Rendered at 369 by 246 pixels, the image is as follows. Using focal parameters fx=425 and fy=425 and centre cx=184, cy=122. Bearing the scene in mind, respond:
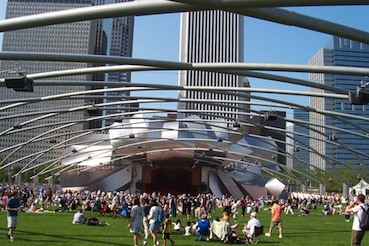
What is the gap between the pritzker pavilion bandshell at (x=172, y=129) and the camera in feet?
31.6

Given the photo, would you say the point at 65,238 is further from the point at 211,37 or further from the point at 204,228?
the point at 211,37

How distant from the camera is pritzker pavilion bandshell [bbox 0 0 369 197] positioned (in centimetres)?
963

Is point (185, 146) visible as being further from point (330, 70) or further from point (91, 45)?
point (91, 45)

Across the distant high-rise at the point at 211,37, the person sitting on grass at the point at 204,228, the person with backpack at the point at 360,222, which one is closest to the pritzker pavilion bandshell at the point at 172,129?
the person with backpack at the point at 360,222

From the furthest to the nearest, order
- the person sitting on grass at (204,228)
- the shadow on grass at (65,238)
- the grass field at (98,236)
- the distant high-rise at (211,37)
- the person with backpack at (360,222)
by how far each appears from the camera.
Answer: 1. the distant high-rise at (211,37)
2. the person sitting on grass at (204,228)
3. the grass field at (98,236)
4. the shadow on grass at (65,238)
5. the person with backpack at (360,222)

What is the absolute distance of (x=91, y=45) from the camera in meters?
162

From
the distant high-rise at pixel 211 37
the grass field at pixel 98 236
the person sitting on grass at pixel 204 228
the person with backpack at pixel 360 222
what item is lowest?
the grass field at pixel 98 236

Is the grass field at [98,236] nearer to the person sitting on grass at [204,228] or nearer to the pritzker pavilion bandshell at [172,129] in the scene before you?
the person sitting on grass at [204,228]

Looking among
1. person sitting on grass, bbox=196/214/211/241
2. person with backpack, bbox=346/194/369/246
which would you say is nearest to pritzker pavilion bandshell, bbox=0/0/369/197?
person with backpack, bbox=346/194/369/246

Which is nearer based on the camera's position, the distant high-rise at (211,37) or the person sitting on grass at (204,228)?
the person sitting on grass at (204,228)

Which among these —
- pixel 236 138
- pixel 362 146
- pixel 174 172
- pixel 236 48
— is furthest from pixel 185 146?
pixel 362 146

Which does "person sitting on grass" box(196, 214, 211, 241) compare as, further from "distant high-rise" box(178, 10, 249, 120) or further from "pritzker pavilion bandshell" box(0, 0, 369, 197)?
"distant high-rise" box(178, 10, 249, 120)

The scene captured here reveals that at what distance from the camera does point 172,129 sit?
39.2 meters

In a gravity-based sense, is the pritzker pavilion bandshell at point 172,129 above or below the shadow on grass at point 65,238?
above
